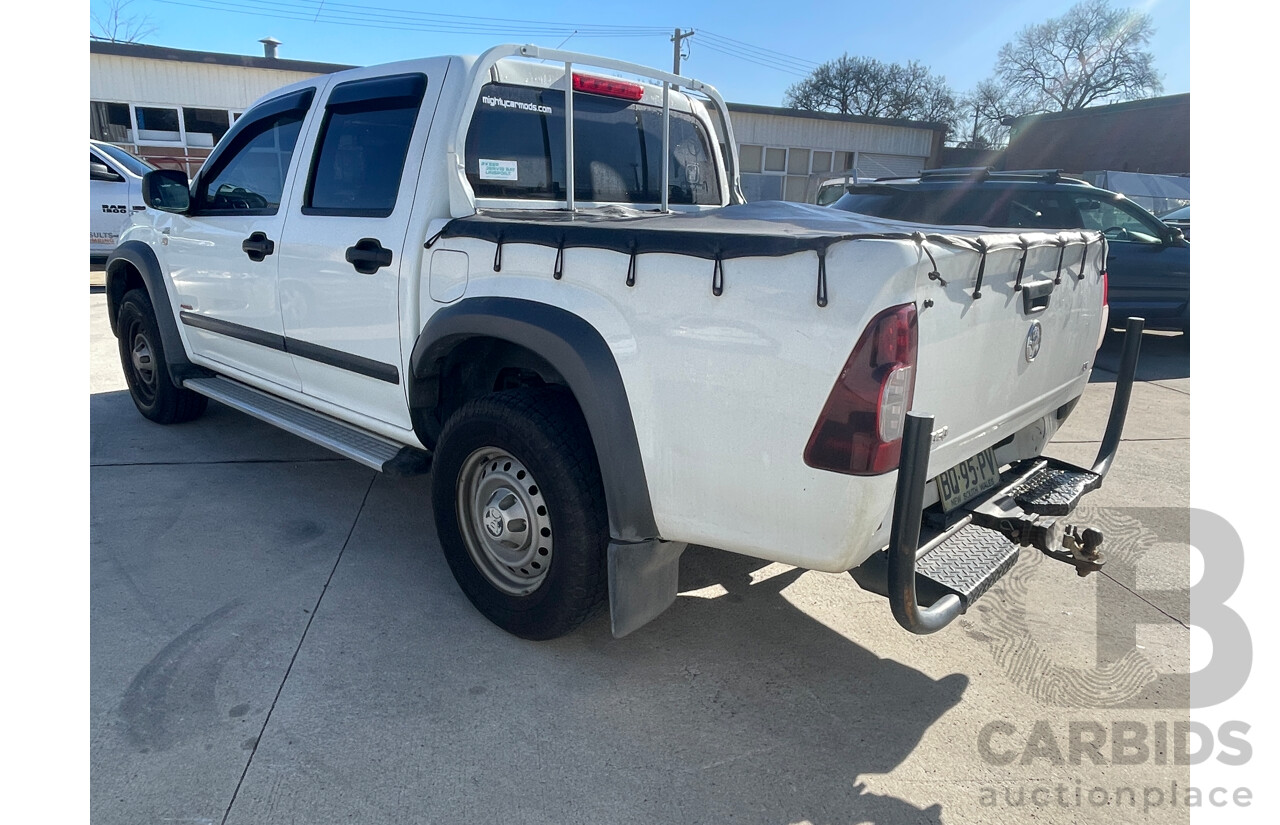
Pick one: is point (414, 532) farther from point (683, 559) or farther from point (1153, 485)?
point (1153, 485)

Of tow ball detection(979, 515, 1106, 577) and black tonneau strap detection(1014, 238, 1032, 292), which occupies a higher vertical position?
black tonneau strap detection(1014, 238, 1032, 292)

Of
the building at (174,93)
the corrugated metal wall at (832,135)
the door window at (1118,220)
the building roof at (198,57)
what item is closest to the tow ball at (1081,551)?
the door window at (1118,220)

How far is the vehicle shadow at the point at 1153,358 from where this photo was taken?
762 centimetres

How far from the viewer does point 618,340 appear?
2410 mm

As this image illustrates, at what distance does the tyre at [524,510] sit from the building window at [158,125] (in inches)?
846

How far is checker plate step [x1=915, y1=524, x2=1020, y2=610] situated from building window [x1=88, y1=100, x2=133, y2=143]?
23085mm

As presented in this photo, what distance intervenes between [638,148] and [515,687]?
264 centimetres

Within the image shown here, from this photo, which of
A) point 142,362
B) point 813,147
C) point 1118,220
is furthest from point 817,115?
point 142,362

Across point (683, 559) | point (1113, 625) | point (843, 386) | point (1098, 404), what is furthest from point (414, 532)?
point (1098, 404)

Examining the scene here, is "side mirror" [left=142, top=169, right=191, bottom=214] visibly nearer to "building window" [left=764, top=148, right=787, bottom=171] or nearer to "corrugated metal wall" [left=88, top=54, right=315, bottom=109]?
"corrugated metal wall" [left=88, top=54, right=315, bottom=109]

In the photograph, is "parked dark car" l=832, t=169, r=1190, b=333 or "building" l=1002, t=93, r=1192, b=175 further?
"building" l=1002, t=93, r=1192, b=175

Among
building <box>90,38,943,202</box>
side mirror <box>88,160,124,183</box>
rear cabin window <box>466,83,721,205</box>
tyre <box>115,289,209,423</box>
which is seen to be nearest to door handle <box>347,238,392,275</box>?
rear cabin window <box>466,83,721,205</box>

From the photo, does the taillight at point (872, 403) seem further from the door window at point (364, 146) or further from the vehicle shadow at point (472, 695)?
the door window at point (364, 146)

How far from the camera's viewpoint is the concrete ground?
2248 millimetres
